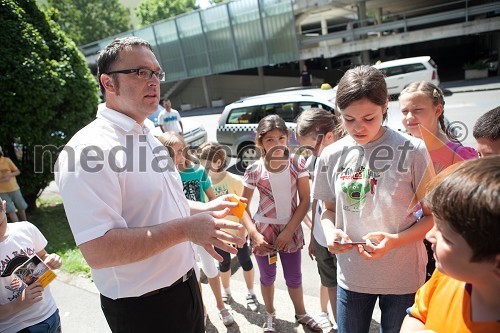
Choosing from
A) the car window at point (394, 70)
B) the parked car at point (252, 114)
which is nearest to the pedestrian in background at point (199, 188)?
the parked car at point (252, 114)

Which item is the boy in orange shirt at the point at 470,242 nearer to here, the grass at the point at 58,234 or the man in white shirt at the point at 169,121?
the grass at the point at 58,234

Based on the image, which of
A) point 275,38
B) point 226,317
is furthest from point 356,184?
point 275,38

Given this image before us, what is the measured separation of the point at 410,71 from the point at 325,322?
46.1 ft

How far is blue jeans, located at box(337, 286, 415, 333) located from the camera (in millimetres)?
1800

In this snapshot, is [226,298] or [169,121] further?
[169,121]

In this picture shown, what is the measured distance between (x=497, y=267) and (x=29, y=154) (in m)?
7.26

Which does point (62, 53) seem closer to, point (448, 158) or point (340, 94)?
point (340, 94)

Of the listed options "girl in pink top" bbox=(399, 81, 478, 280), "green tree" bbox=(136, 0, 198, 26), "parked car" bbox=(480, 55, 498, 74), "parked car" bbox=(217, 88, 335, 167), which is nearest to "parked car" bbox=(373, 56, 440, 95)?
"parked car" bbox=(480, 55, 498, 74)

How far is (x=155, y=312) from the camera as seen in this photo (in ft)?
5.83

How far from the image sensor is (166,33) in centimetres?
2408

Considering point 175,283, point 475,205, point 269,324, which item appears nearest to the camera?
point 475,205

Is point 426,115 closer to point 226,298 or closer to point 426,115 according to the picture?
point 426,115

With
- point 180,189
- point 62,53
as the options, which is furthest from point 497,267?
point 62,53

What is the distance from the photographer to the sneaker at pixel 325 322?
111 inches
